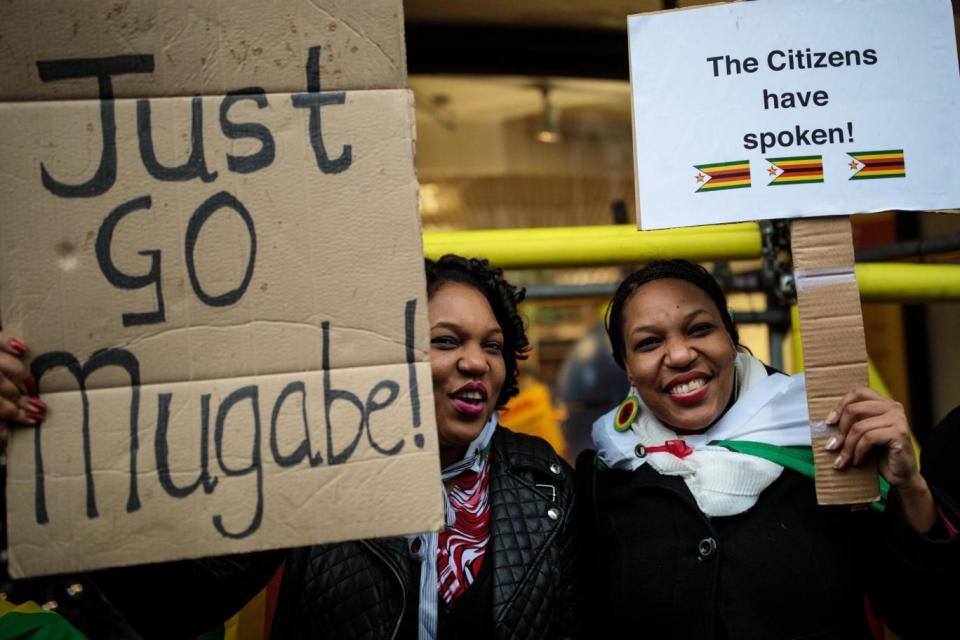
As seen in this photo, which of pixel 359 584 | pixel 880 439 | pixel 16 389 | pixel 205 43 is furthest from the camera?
pixel 359 584

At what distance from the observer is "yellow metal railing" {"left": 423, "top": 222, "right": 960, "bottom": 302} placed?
2.26m

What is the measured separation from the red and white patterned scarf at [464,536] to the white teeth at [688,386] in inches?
19.1

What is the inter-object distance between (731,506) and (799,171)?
72 cm

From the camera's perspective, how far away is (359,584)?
1.63 meters

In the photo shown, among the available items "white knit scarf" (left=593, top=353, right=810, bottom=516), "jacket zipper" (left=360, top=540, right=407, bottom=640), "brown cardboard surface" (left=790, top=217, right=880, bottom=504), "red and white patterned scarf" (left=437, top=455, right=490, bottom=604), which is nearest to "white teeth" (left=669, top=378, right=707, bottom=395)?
"white knit scarf" (left=593, top=353, right=810, bottom=516)

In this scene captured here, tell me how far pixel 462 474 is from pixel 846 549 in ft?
2.82

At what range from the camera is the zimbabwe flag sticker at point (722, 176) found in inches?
60.2

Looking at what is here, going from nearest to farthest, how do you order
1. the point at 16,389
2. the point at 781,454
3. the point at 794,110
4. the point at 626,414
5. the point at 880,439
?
1. the point at 16,389
2. the point at 880,439
3. the point at 794,110
4. the point at 781,454
5. the point at 626,414

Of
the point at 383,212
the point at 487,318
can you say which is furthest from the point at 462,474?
the point at 383,212

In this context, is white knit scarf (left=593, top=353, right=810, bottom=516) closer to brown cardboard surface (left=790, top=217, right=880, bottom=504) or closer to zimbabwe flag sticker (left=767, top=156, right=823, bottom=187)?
brown cardboard surface (left=790, top=217, right=880, bottom=504)

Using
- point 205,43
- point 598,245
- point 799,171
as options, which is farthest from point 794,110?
point 205,43

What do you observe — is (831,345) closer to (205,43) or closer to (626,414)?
(626,414)

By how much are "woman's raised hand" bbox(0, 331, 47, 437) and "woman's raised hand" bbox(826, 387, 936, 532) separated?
1.38 meters

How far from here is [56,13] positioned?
4.21 ft
